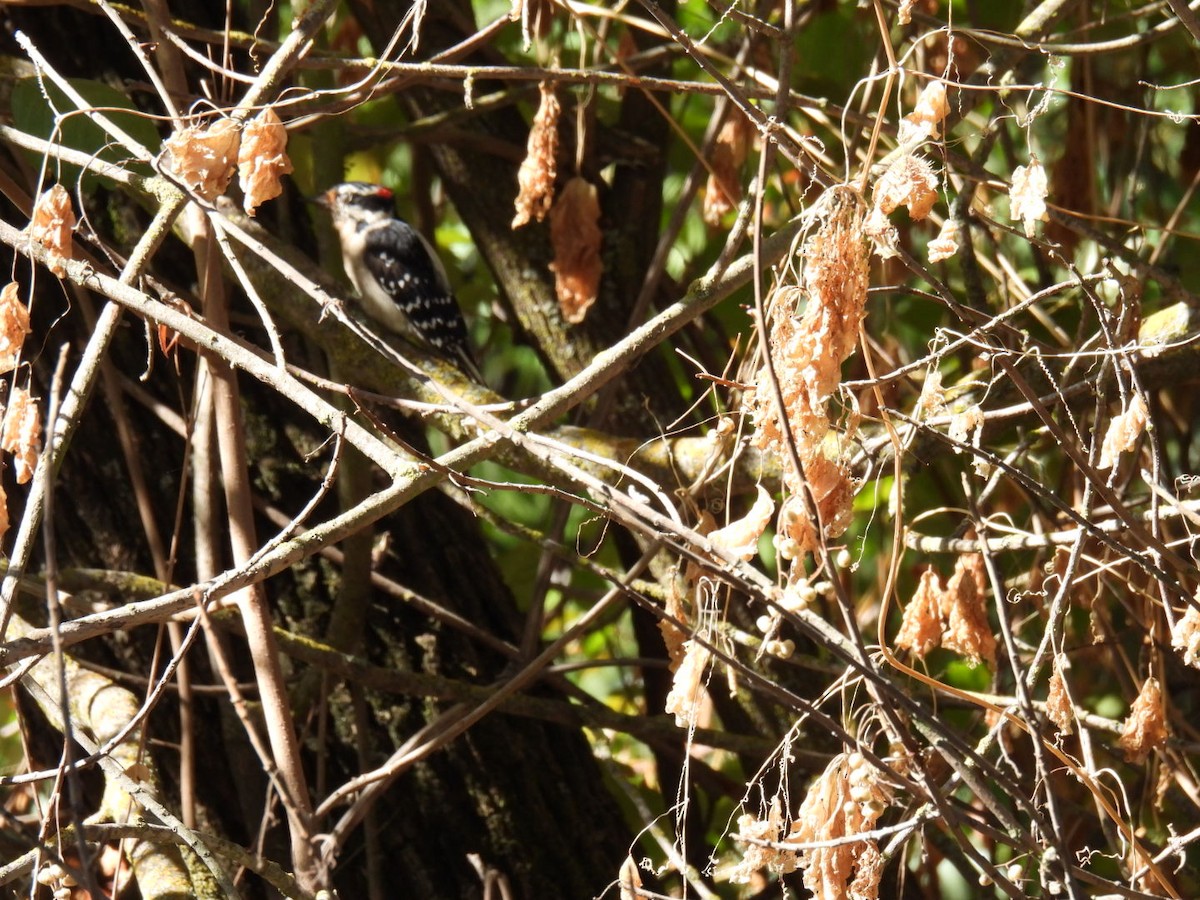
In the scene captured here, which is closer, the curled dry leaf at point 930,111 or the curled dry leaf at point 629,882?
the curled dry leaf at point 930,111

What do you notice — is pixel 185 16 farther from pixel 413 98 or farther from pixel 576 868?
pixel 576 868

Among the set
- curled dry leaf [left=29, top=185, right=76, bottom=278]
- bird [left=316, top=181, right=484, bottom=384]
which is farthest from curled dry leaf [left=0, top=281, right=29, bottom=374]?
bird [left=316, top=181, right=484, bottom=384]

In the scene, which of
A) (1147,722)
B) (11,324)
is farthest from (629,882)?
(11,324)

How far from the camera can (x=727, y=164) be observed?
2383 millimetres

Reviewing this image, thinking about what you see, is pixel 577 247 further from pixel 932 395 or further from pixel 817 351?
pixel 817 351

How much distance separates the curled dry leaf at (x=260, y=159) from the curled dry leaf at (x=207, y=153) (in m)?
0.01

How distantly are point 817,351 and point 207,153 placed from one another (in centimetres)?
67

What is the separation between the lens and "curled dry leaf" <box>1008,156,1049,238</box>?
1.24 m

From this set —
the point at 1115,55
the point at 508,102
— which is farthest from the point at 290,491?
the point at 1115,55

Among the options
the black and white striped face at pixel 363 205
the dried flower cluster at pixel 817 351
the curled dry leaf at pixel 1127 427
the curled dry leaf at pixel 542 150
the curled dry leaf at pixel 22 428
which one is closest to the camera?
the dried flower cluster at pixel 817 351

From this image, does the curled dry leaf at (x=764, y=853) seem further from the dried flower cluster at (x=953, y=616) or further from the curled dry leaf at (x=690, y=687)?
the dried flower cluster at (x=953, y=616)

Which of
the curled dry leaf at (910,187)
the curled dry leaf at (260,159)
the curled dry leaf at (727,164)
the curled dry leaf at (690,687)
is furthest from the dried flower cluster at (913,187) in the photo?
the curled dry leaf at (727,164)

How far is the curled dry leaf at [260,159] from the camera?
1.39 metres

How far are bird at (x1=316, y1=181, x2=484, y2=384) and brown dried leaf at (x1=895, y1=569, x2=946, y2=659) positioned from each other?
252 centimetres
